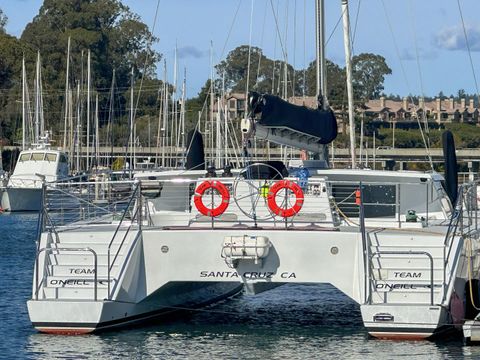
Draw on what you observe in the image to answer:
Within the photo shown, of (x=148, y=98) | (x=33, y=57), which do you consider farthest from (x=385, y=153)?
(x=33, y=57)

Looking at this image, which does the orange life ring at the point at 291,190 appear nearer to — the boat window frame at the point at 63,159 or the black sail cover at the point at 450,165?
the black sail cover at the point at 450,165

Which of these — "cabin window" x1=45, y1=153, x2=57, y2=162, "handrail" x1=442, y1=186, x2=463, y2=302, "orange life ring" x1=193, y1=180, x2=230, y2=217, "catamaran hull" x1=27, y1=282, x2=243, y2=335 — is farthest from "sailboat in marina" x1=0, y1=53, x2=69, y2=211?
"handrail" x1=442, y1=186, x2=463, y2=302

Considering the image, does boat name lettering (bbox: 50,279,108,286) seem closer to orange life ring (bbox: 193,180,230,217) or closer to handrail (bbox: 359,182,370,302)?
orange life ring (bbox: 193,180,230,217)

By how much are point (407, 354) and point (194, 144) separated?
714cm

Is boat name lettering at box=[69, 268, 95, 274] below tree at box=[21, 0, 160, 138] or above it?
below

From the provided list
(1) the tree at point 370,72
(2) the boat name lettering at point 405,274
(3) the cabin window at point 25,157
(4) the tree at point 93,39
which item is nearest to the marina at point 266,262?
(2) the boat name lettering at point 405,274

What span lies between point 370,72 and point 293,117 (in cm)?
6944

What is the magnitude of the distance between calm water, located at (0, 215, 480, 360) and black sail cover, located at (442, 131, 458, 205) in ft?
8.32

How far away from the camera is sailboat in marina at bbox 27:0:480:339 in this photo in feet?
54.9

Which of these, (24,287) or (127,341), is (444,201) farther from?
(24,287)

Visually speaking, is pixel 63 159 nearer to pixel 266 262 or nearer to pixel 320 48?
pixel 320 48

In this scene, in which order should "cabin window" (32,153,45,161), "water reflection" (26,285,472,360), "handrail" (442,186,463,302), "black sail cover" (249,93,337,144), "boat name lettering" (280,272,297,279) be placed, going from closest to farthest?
"water reflection" (26,285,472,360) → "handrail" (442,186,463,302) → "boat name lettering" (280,272,297,279) → "black sail cover" (249,93,337,144) → "cabin window" (32,153,45,161)

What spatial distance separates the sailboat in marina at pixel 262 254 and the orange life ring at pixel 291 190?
0.05 feet

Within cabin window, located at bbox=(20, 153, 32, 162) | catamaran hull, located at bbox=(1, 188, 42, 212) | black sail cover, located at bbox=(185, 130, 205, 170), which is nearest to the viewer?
black sail cover, located at bbox=(185, 130, 205, 170)
